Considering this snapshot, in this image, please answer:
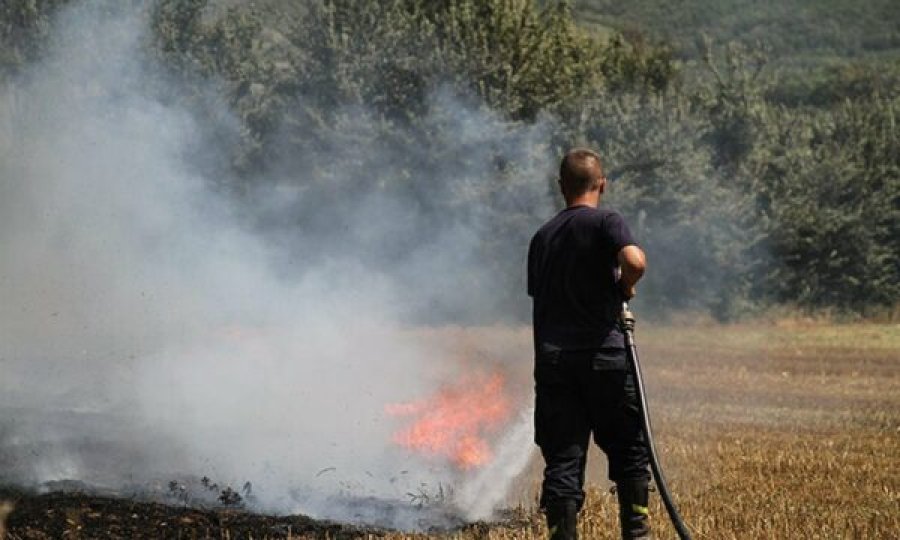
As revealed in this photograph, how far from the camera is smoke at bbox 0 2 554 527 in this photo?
909cm

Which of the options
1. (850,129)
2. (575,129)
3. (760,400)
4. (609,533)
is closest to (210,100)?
(575,129)

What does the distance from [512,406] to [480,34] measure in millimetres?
23415

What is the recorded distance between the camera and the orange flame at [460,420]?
28.5 ft

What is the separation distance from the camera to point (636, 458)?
19.0ft

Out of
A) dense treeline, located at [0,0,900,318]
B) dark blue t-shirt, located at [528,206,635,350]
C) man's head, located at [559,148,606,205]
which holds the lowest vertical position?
dark blue t-shirt, located at [528,206,635,350]

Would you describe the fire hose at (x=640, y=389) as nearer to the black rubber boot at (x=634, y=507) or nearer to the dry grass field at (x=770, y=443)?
the black rubber boot at (x=634, y=507)

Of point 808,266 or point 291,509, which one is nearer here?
point 291,509

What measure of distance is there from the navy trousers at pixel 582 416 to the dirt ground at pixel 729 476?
1.17 m

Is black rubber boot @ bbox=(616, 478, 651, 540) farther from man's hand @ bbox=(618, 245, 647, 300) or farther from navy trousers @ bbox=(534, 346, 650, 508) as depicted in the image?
man's hand @ bbox=(618, 245, 647, 300)

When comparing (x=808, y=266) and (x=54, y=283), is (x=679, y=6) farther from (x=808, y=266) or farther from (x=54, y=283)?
(x=54, y=283)

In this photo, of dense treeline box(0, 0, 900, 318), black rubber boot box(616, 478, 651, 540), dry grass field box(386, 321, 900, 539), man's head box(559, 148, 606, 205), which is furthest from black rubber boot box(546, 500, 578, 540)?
dense treeline box(0, 0, 900, 318)

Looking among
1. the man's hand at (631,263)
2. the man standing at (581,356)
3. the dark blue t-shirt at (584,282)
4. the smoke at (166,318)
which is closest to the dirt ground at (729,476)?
the smoke at (166,318)

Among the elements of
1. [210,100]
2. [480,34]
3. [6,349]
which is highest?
[480,34]

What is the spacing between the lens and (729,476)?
31.1 feet
